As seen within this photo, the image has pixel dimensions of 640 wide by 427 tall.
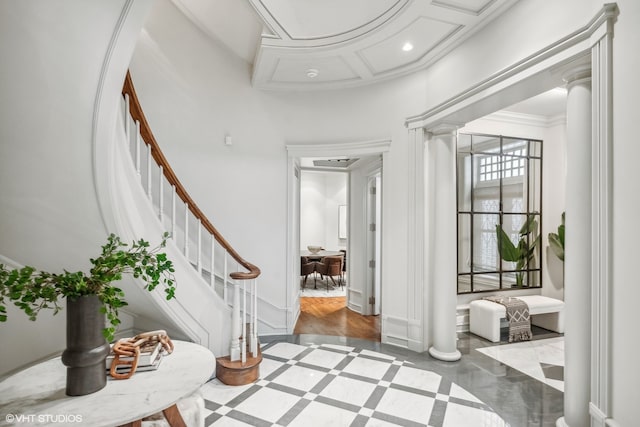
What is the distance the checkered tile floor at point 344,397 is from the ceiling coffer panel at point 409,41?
3.12m

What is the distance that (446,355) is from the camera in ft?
10.4

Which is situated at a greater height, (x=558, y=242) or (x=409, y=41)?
(x=409, y=41)

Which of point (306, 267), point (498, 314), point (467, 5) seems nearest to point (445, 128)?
point (467, 5)

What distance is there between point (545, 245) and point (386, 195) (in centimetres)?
254

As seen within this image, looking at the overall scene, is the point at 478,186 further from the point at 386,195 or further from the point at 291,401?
the point at 291,401

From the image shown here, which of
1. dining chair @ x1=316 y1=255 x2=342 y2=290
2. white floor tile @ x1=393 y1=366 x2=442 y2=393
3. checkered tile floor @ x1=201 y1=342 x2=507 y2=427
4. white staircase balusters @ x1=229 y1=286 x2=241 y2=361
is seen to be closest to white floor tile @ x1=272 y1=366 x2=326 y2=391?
checkered tile floor @ x1=201 y1=342 x2=507 y2=427

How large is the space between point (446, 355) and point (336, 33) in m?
3.32

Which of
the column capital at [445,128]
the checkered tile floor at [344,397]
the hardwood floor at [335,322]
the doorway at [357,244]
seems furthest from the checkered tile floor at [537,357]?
the column capital at [445,128]

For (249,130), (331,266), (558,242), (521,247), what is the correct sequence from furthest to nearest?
(331,266)
(521,247)
(558,242)
(249,130)

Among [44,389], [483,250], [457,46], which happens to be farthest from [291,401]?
[457,46]

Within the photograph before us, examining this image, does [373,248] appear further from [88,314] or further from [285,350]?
[88,314]

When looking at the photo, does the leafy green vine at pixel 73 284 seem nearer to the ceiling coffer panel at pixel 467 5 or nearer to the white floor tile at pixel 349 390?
the white floor tile at pixel 349 390

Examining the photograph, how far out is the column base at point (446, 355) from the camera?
316cm

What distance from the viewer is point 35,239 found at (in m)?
1.87
